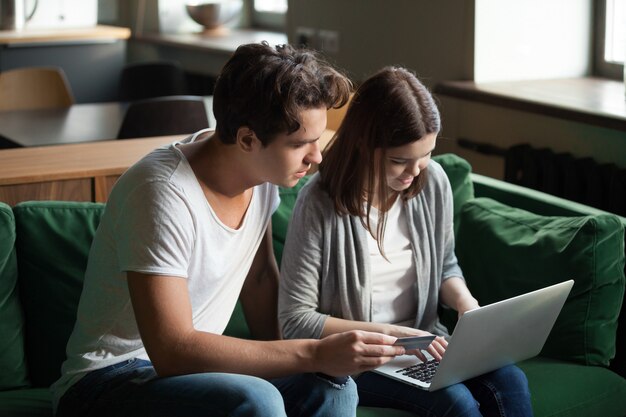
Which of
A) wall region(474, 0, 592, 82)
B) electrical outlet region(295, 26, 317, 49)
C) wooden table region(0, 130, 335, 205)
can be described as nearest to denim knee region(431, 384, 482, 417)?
wooden table region(0, 130, 335, 205)

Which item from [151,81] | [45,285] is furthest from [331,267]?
[151,81]

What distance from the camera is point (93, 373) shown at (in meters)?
1.67

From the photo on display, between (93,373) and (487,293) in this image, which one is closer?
(93,373)

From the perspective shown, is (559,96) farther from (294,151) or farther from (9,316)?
(9,316)

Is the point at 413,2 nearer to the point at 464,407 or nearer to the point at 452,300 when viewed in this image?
the point at 452,300

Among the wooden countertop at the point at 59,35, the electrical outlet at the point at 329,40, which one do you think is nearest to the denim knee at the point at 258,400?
the electrical outlet at the point at 329,40

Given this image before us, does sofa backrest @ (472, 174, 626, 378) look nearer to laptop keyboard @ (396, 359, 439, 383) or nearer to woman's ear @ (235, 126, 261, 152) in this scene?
laptop keyboard @ (396, 359, 439, 383)

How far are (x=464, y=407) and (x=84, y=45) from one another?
163 inches

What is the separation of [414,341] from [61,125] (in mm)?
2251

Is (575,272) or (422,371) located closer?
(422,371)

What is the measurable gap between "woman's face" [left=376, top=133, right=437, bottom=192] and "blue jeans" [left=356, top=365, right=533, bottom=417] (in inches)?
15.2

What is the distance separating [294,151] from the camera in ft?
5.43

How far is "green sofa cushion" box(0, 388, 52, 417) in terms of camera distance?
75.2 inches

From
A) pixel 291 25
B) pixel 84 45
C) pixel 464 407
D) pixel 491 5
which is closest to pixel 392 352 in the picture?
pixel 464 407
